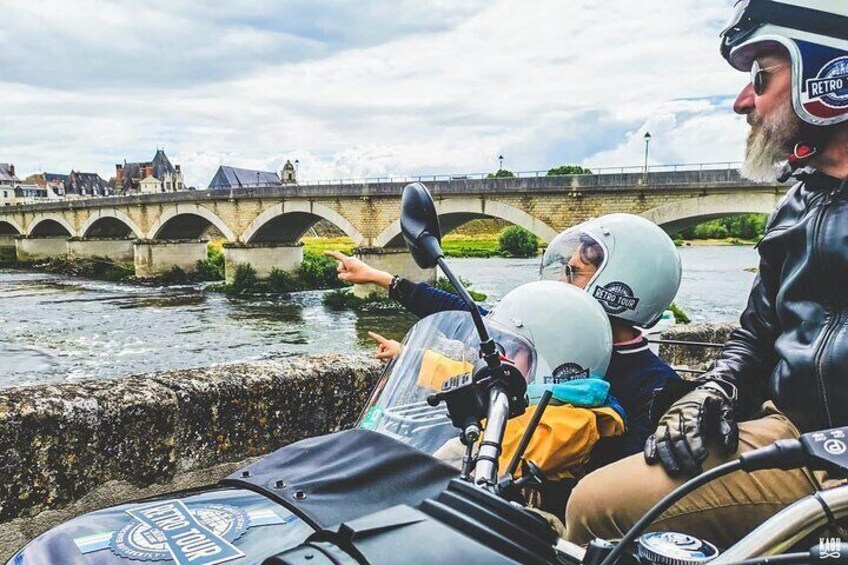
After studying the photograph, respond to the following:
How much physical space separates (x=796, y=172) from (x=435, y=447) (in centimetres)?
131

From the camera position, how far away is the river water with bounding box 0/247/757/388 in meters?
17.7

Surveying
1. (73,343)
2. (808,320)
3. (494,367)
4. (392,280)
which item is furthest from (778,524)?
(73,343)

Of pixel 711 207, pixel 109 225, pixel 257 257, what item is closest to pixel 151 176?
pixel 109 225

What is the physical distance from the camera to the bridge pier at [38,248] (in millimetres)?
49625

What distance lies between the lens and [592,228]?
286 cm

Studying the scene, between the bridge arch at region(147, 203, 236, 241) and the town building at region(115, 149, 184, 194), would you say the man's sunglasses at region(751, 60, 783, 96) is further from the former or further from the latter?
the town building at region(115, 149, 184, 194)

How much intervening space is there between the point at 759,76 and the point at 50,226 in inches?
2284

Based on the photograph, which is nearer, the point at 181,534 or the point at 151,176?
the point at 181,534

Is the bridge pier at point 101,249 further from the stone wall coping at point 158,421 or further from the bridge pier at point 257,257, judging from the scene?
the stone wall coping at point 158,421

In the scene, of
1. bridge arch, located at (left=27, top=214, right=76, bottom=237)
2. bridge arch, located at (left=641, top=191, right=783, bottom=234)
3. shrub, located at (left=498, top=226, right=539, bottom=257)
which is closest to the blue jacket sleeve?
bridge arch, located at (left=641, top=191, right=783, bottom=234)

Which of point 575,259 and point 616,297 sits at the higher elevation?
point 575,259

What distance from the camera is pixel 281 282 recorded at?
3353cm

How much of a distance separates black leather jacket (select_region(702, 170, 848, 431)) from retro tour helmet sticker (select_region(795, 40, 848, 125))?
167 mm

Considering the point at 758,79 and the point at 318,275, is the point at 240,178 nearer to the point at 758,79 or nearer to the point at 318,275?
the point at 318,275
